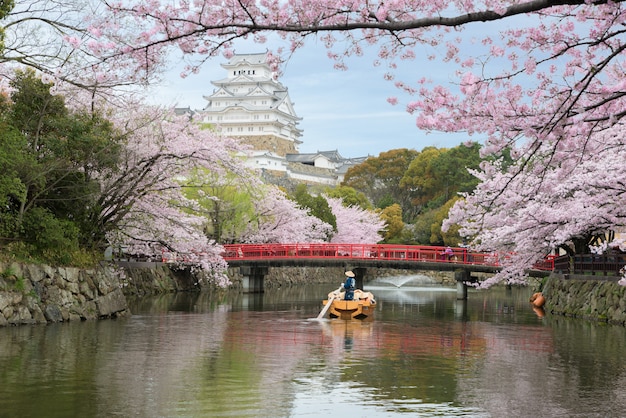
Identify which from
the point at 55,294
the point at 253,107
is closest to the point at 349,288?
the point at 55,294

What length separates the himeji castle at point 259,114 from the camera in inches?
4092

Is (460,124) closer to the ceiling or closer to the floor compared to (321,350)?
closer to the ceiling

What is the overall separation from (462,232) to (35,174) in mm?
18030

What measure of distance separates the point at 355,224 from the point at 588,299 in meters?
35.9

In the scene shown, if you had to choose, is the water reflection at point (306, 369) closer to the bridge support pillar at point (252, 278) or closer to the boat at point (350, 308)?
the boat at point (350, 308)

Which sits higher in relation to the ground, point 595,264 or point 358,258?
point 358,258

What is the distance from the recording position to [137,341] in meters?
A: 17.0

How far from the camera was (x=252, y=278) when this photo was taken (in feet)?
143

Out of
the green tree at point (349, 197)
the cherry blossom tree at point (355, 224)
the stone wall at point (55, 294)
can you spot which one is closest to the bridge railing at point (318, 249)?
the stone wall at point (55, 294)

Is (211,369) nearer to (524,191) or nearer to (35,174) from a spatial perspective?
(35,174)

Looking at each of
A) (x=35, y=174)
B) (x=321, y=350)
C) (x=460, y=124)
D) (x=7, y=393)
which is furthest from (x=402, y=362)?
(x=35, y=174)

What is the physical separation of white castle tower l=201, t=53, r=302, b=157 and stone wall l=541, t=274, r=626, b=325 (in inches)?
2875

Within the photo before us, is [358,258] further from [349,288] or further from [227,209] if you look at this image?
[349,288]

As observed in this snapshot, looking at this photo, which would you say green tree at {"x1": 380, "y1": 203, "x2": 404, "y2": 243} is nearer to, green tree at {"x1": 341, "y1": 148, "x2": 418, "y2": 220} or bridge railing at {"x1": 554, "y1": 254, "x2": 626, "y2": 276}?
Result: green tree at {"x1": 341, "y1": 148, "x2": 418, "y2": 220}
